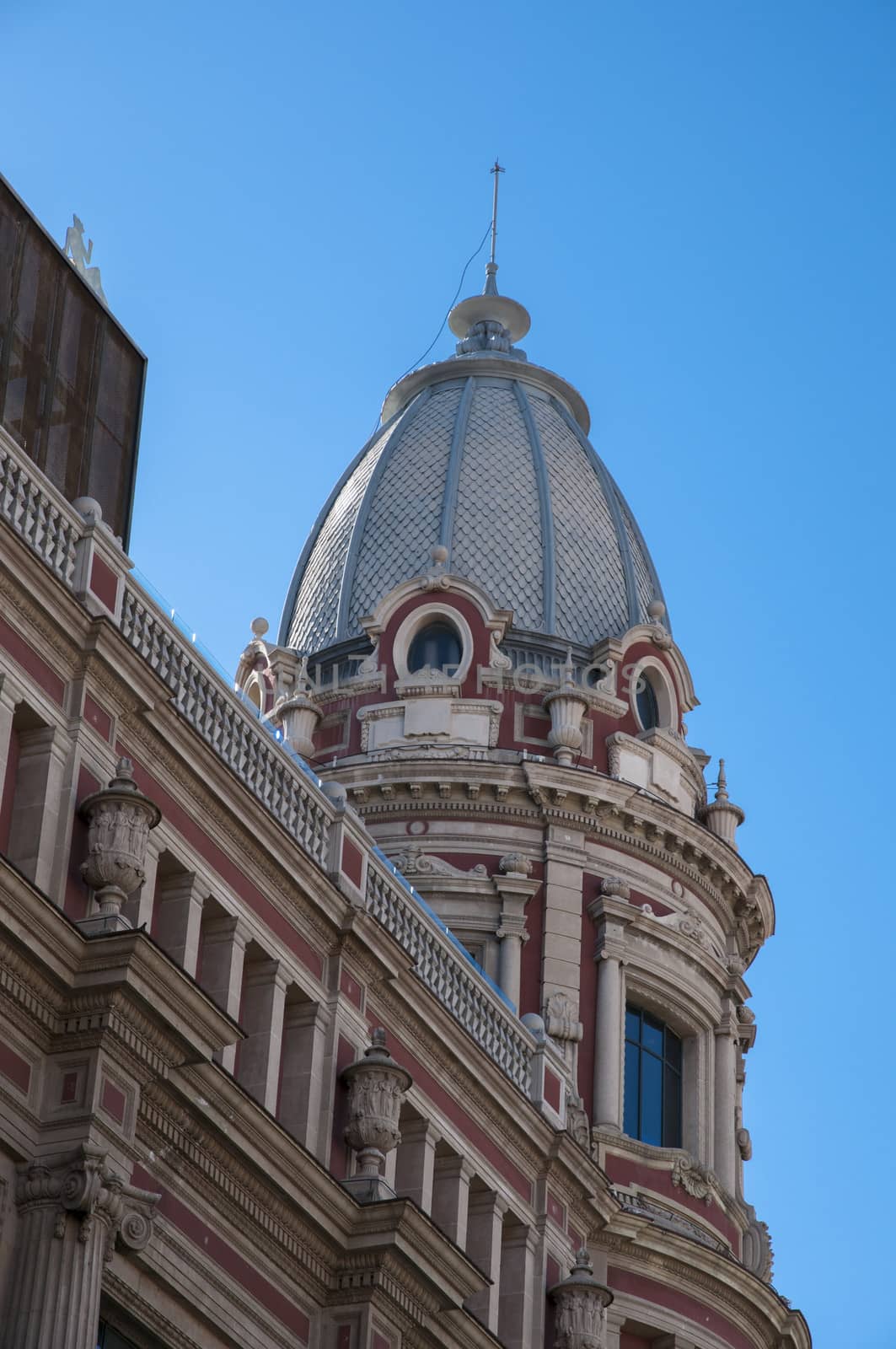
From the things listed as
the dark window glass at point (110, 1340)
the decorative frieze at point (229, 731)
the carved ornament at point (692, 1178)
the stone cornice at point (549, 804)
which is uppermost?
the stone cornice at point (549, 804)

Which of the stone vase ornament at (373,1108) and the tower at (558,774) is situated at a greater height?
the tower at (558,774)

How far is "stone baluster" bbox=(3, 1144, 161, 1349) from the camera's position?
28.9 meters

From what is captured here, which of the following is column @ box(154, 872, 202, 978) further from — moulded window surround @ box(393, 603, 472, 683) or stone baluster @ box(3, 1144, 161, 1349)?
moulded window surround @ box(393, 603, 472, 683)

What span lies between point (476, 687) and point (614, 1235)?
1187cm

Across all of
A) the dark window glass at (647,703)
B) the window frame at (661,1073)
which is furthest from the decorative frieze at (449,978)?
the dark window glass at (647,703)

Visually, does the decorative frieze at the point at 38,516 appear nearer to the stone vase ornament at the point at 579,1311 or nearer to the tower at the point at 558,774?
the stone vase ornament at the point at 579,1311

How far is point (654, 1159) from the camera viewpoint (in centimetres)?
5025

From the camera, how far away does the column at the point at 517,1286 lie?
4003 cm

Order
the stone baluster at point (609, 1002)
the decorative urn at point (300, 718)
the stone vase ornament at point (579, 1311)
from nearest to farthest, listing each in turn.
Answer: the stone vase ornament at point (579, 1311), the stone baluster at point (609, 1002), the decorative urn at point (300, 718)

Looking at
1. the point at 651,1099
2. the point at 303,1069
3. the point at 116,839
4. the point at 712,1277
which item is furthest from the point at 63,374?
the point at 712,1277

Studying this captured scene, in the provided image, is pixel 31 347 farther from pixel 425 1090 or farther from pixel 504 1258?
pixel 504 1258

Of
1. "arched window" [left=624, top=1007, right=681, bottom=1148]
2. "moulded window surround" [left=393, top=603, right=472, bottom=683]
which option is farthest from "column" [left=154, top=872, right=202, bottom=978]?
"moulded window surround" [left=393, top=603, right=472, bottom=683]

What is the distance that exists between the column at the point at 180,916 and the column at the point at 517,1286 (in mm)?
8492

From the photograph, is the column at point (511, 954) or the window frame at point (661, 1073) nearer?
the column at point (511, 954)
